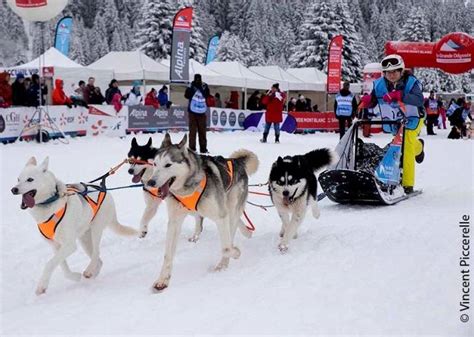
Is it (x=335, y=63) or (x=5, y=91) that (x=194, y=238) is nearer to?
(x=5, y=91)

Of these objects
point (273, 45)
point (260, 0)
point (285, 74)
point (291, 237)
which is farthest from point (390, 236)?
point (260, 0)

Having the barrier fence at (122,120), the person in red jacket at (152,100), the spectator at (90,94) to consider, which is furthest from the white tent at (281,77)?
the spectator at (90,94)

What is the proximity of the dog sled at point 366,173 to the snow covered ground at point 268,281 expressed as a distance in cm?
18

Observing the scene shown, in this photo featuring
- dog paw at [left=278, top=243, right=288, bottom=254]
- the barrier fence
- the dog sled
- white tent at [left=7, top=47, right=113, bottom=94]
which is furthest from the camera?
white tent at [left=7, top=47, right=113, bottom=94]

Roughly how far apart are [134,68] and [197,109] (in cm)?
983

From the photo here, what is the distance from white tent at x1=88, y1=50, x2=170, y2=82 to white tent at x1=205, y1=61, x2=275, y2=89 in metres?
3.63

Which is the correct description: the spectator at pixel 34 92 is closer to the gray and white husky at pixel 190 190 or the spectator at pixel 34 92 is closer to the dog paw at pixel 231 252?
the gray and white husky at pixel 190 190

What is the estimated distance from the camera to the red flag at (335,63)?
76.2 feet

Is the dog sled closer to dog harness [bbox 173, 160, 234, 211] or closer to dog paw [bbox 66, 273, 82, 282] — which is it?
dog harness [bbox 173, 160, 234, 211]

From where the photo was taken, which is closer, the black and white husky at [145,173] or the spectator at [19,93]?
the black and white husky at [145,173]

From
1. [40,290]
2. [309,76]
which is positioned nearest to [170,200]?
[40,290]

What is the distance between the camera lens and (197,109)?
10852 mm

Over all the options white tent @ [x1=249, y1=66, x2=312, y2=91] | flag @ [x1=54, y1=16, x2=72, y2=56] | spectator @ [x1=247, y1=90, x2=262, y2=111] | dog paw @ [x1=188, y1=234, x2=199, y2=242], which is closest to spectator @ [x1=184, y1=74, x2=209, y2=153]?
dog paw @ [x1=188, y1=234, x2=199, y2=242]

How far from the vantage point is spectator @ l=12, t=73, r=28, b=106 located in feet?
39.2
